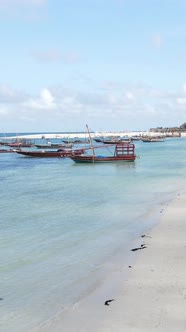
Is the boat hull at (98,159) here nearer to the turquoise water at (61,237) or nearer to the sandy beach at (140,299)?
the turquoise water at (61,237)

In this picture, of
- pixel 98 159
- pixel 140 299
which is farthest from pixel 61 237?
pixel 98 159

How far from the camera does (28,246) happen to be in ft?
42.2

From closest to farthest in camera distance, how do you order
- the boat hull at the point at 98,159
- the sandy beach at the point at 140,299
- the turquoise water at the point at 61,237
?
the sandy beach at the point at 140,299 < the turquoise water at the point at 61,237 < the boat hull at the point at 98,159

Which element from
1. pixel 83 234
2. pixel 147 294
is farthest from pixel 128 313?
pixel 83 234

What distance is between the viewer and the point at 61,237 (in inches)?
558

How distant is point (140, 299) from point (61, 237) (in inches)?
259

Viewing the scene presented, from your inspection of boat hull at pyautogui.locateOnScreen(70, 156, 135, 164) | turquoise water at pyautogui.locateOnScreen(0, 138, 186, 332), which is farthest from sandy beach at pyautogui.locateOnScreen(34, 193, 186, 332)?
boat hull at pyautogui.locateOnScreen(70, 156, 135, 164)

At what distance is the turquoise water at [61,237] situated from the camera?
28.0 feet

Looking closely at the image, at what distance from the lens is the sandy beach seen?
6.85 m

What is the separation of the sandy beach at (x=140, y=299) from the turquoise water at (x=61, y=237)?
48cm

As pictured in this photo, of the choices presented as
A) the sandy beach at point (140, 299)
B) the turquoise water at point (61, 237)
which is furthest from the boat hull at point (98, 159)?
the sandy beach at point (140, 299)

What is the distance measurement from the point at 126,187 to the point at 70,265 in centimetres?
1778

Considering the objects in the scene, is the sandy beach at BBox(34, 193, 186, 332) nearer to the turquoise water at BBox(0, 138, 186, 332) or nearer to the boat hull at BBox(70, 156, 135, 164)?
the turquoise water at BBox(0, 138, 186, 332)

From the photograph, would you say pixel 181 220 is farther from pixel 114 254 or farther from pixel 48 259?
pixel 48 259
